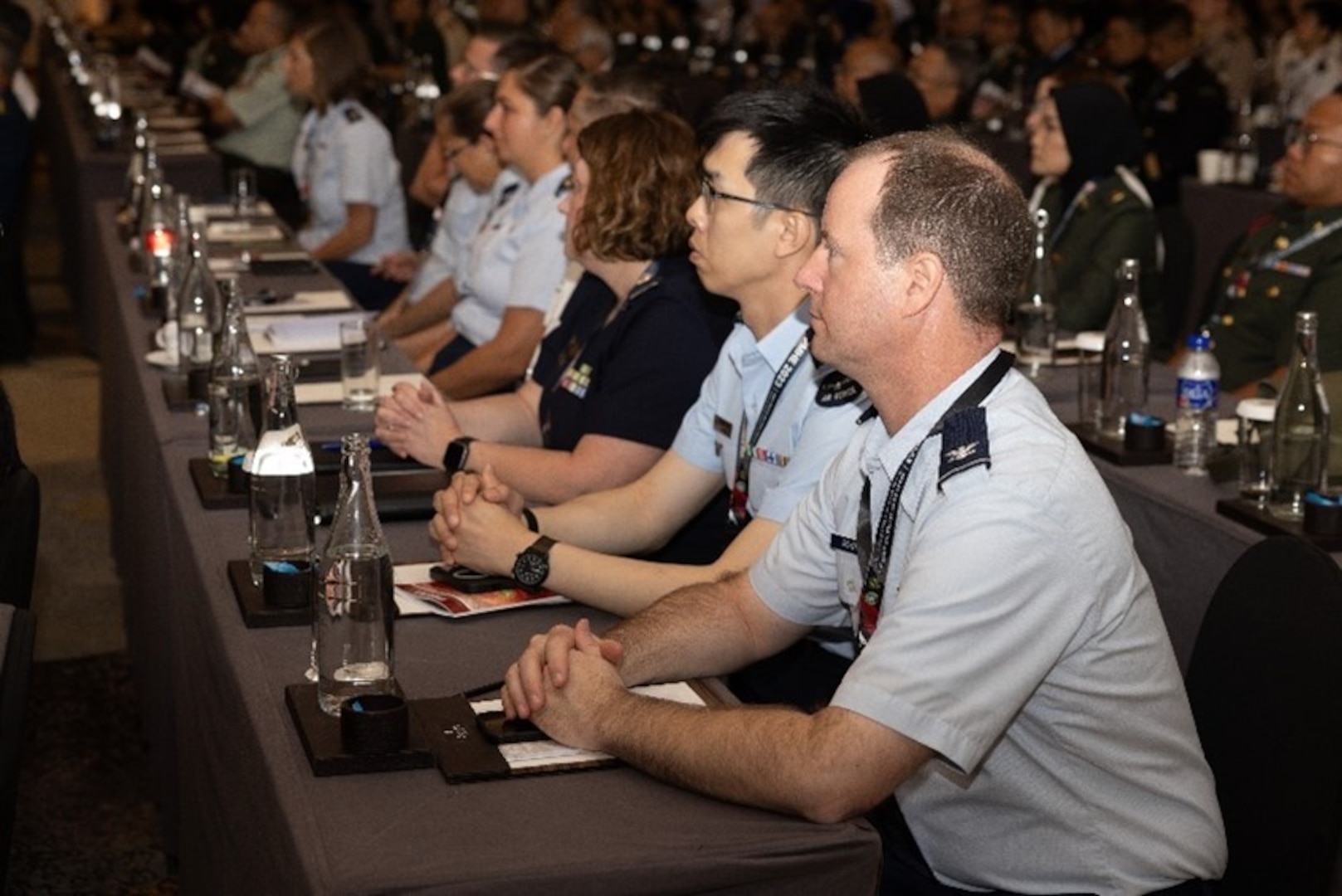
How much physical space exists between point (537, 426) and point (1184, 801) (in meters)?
1.89

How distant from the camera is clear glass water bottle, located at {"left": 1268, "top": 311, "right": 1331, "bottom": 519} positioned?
9.50 feet

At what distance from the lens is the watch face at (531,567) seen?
2.36 metres

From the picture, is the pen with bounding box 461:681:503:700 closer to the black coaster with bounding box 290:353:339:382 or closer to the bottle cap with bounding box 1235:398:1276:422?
the bottle cap with bounding box 1235:398:1276:422

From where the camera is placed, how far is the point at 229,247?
5418 millimetres

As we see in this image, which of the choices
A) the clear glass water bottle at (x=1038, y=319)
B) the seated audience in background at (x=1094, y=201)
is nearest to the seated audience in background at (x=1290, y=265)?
the seated audience in background at (x=1094, y=201)

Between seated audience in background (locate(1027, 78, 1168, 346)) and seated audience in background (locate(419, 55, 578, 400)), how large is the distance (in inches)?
47.6

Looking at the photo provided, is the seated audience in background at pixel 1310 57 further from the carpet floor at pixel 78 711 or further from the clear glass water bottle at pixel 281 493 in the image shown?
the clear glass water bottle at pixel 281 493

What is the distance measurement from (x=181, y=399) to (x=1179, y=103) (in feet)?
19.7

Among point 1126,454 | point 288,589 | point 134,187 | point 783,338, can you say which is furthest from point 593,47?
point 288,589

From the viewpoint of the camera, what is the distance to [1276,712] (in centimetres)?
203

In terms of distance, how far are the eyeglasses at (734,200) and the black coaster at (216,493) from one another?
76 cm

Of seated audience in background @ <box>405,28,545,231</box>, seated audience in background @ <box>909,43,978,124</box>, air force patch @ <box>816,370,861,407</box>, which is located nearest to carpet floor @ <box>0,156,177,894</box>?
air force patch @ <box>816,370,861,407</box>

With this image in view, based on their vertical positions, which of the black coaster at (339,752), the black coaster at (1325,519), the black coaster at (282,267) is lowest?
the black coaster at (1325,519)

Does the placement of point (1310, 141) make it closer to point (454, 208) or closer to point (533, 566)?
point (454, 208)
